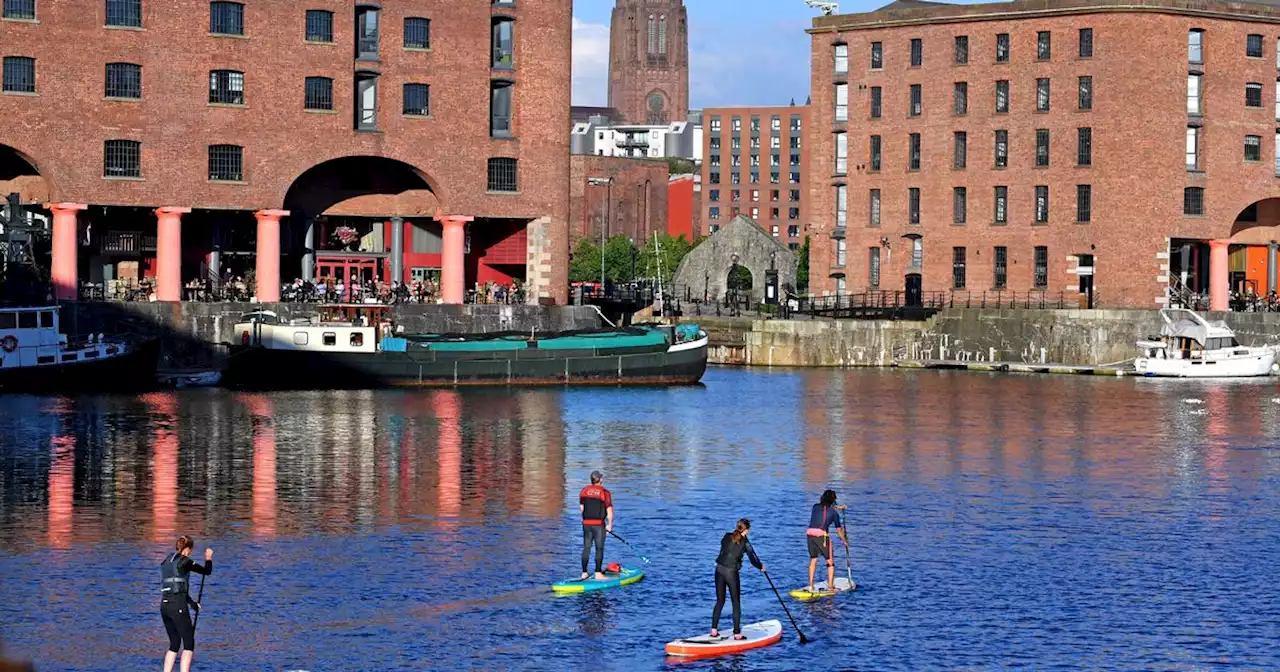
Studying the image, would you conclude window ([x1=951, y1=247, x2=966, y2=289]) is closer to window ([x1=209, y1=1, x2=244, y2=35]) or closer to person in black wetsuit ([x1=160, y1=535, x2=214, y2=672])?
window ([x1=209, y1=1, x2=244, y2=35])

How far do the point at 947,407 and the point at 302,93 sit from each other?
36368 millimetres

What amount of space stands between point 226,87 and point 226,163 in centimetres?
371

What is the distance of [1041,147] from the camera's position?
11662 centimetres

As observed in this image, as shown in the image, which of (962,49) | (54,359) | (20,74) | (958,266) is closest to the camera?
(54,359)

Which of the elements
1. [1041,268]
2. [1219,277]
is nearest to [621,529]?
[1041,268]

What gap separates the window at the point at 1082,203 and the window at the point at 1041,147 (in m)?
2.73

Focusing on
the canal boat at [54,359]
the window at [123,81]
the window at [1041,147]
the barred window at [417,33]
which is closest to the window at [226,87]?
the window at [123,81]

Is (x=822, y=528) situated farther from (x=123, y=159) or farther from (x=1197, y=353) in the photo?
(x=1197, y=353)

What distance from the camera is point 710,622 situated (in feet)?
120

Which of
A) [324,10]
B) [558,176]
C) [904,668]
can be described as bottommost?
[904,668]

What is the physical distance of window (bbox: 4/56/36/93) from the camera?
9538 cm

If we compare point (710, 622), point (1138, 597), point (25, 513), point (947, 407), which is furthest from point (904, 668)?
point (947, 407)

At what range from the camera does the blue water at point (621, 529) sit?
35.2 metres

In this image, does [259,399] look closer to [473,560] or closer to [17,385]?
[17,385]
